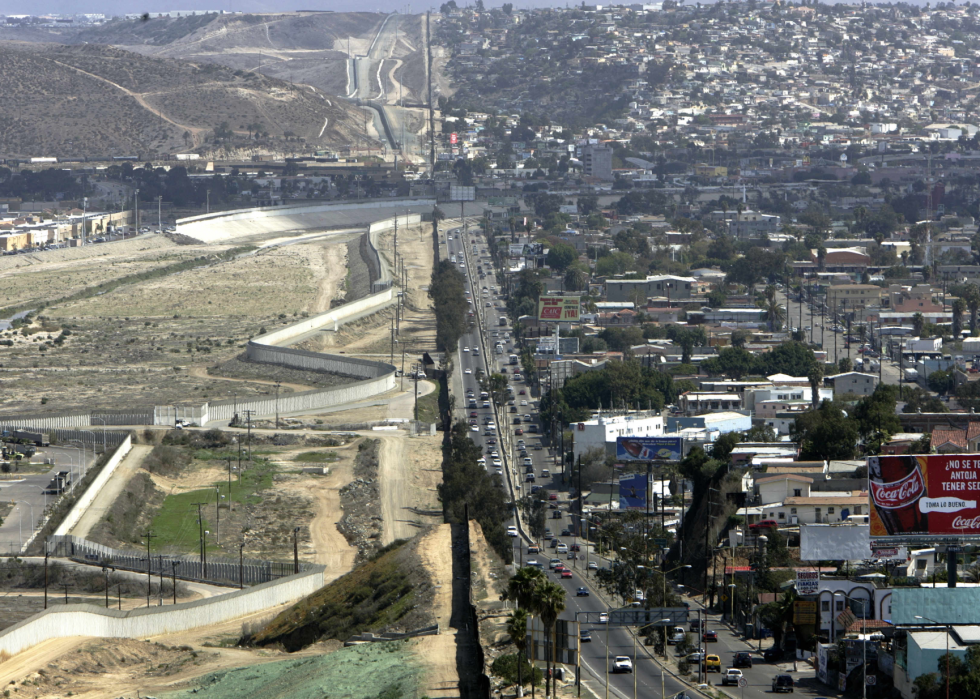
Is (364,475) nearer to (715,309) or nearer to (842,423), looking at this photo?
(842,423)

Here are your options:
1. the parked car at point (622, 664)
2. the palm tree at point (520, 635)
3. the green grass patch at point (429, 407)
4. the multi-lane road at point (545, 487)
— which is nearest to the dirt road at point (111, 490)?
the multi-lane road at point (545, 487)

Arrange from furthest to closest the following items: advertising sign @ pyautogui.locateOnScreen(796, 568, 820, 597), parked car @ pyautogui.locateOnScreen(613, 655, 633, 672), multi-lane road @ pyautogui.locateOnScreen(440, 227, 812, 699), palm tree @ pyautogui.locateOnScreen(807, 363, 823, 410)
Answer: palm tree @ pyautogui.locateOnScreen(807, 363, 823, 410) < advertising sign @ pyautogui.locateOnScreen(796, 568, 820, 597) < parked car @ pyautogui.locateOnScreen(613, 655, 633, 672) < multi-lane road @ pyautogui.locateOnScreen(440, 227, 812, 699)

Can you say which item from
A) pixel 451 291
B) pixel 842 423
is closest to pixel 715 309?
pixel 451 291

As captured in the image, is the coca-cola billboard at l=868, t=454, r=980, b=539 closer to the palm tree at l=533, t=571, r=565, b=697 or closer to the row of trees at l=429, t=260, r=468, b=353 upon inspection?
the palm tree at l=533, t=571, r=565, b=697

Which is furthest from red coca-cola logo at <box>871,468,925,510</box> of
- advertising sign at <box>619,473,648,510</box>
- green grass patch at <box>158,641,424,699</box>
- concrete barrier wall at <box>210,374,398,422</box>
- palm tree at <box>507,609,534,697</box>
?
concrete barrier wall at <box>210,374,398,422</box>

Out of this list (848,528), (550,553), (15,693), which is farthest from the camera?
(550,553)

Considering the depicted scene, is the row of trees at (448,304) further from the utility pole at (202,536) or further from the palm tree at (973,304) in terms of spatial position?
the utility pole at (202,536)
